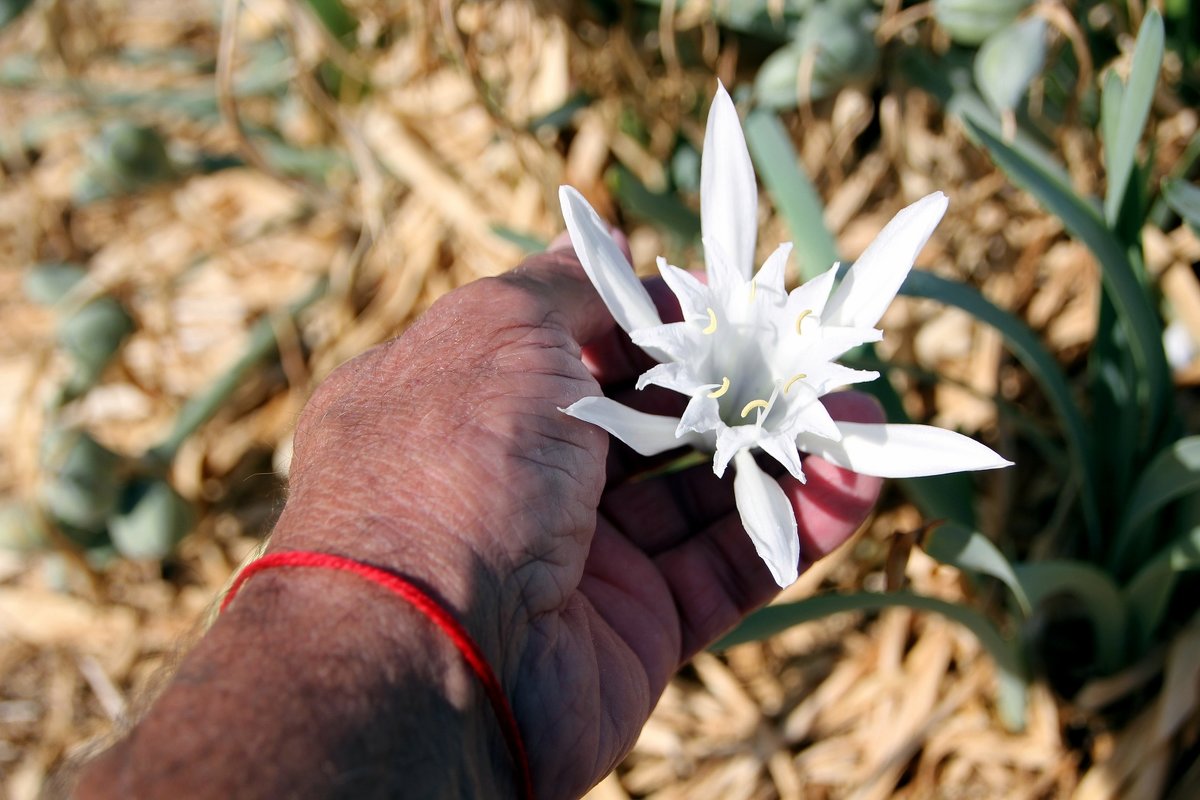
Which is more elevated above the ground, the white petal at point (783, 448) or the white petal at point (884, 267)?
the white petal at point (884, 267)

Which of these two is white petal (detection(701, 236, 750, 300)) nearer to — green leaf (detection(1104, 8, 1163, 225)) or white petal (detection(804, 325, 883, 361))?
white petal (detection(804, 325, 883, 361))

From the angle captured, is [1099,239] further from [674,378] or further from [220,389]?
[220,389]

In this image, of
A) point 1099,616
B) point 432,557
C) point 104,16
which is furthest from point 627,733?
point 104,16

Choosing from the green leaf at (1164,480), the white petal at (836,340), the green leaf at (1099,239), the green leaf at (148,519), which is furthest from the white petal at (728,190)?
the green leaf at (148,519)

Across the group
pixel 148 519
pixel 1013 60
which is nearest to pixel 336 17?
pixel 148 519

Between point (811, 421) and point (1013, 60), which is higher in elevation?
point (1013, 60)

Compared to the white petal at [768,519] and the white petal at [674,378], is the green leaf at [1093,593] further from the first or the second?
the white petal at [674,378]

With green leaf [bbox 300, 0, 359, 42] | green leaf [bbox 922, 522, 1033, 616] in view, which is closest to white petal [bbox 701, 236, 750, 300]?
green leaf [bbox 922, 522, 1033, 616]
